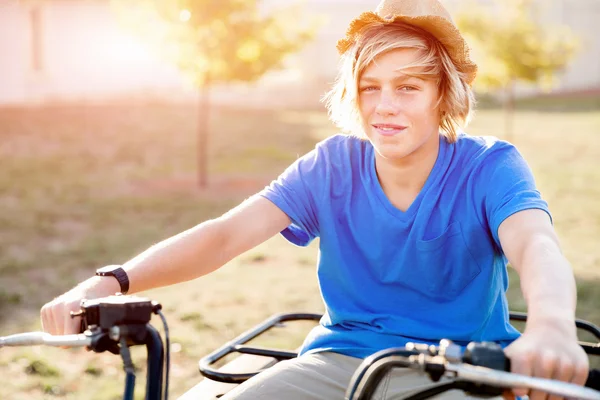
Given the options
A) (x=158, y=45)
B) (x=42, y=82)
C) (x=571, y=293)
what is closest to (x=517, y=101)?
(x=42, y=82)

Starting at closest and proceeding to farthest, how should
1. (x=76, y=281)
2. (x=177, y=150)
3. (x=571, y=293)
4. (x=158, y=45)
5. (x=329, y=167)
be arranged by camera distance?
(x=571, y=293), (x=329, y=167), (x=76, y=281), (x=158, y=45), (x=177, y=150)

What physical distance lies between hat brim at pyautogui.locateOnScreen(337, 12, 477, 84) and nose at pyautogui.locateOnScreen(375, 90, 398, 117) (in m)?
0.21

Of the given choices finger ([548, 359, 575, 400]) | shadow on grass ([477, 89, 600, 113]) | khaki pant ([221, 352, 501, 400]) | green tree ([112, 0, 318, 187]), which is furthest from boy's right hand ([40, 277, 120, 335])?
shadow on grass ([477, 89, 600, 113])

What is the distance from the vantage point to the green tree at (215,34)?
1042 centimetres

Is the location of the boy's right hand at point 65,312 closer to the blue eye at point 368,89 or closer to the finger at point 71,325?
the finger at point 71,325

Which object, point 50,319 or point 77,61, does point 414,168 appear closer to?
point 50,319

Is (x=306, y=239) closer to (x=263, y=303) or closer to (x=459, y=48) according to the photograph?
(x=459, y=48)

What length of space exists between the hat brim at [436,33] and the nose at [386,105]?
214 mm

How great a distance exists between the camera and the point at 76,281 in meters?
6.88

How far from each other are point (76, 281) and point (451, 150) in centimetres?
506

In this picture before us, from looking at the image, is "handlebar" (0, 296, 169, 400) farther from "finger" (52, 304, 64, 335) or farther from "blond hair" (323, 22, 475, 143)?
"blond hair" (323, 22, 475, 143)

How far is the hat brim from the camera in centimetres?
232

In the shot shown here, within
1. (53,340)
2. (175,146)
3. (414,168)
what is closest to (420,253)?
(414,168)

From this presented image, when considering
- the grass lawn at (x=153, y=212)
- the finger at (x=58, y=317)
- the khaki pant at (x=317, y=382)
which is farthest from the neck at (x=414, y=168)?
the grass lawn at (x=153, y=212)
